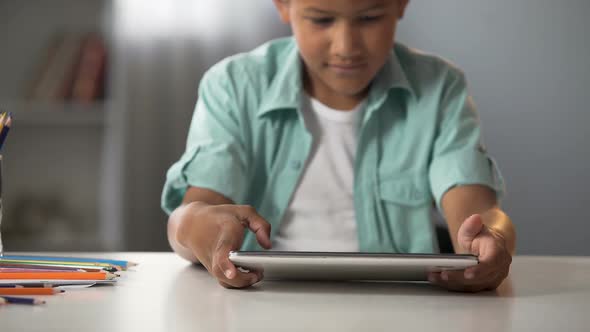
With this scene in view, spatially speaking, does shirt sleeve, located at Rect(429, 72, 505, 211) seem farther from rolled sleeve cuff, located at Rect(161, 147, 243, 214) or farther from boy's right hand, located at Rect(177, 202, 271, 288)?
boy's right hand, located at Rect(177, 202, 271, 288)

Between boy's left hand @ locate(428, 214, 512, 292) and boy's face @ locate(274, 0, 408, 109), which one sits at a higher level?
boy's face @ locate(274, 0, 408, 109)

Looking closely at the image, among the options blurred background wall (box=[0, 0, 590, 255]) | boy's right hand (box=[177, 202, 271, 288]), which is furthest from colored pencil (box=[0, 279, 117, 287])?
blurred background wall (box=[0, 0, 590, 255])

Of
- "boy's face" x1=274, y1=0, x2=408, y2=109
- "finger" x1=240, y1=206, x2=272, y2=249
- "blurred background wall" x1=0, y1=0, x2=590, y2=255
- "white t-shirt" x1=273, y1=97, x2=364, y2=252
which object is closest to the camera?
"finger" x1=240, y1=206, x2=272, y2=249

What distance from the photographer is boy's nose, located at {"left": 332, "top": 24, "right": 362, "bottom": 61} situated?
1091mm

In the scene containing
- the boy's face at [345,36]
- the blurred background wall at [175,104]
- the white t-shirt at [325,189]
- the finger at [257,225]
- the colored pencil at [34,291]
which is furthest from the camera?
the blurred background wall at [175,104]

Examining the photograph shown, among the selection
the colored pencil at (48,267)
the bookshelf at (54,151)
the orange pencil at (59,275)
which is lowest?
the bookshelf at (54,151)

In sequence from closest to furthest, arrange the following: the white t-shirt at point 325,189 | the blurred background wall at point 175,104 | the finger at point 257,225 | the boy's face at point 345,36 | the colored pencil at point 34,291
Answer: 1. the colored pencil at point 34,291
2. the finger at point 257,225
3. the boy's face at point 345,36
4. the white t-shirt at point 325,189
5. the blurred background wall at point 175,104

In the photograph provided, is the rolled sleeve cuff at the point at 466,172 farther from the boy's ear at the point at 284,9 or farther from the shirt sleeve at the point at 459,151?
the boy's ear at the point at 284,9

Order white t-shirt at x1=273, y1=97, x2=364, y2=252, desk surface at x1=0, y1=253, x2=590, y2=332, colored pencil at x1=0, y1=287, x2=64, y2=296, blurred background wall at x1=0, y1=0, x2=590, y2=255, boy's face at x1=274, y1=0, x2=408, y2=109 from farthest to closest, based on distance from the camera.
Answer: blurred background wall at x1=0, y1=0, x2=590, y2=255 → white t-shirt at x1=273, y1=97, x2=364, y2=252 → boy's face at x1=274, y1=0, x2=408, y2=109 → colored pencil at x1=0, y1=287, x2=64, y2=296 → desk surface at x1=0, y1=253, x2=590, y2=332

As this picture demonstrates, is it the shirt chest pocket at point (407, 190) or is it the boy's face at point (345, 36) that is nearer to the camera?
the boy's face at point (345, 36)

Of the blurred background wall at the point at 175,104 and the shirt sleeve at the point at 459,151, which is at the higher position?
the shirt sleeve at the point at 459,151

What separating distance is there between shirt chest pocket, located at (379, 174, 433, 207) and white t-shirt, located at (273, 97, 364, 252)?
0.06 metres

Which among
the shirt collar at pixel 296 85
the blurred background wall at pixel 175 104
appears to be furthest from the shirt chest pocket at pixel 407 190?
the blurred background wall at pixel 175 104

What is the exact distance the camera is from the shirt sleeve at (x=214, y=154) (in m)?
1.12
